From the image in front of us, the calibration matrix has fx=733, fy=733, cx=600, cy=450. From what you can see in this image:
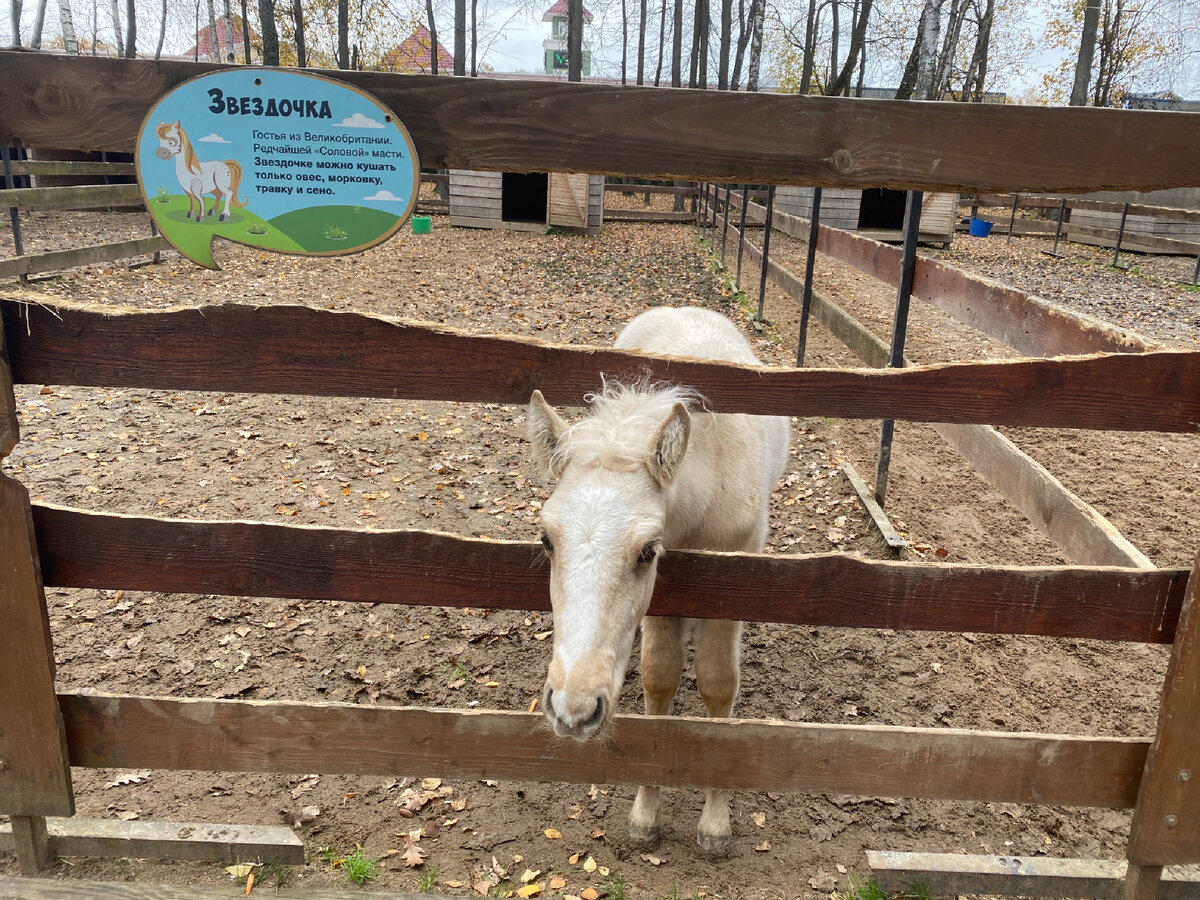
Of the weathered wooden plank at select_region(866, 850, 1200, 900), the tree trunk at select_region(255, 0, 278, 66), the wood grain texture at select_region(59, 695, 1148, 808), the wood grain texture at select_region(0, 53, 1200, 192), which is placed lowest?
the weathered wooden plank at select_region(866, 850, 1200, 900)

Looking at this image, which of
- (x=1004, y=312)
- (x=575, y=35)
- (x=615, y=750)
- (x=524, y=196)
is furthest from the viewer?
(x=524, y=196)

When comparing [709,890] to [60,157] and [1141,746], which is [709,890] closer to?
[1141,746]

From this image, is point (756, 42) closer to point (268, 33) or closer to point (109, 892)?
point (268, 33)

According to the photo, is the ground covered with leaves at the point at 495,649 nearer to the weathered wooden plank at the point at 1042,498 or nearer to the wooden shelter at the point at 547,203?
the weathered wooden plank at the point at 1042,498

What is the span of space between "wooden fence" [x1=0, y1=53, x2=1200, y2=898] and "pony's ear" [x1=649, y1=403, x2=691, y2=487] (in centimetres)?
16

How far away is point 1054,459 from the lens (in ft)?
20.6

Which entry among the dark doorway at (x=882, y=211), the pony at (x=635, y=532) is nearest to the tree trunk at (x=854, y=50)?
the dark doorway at (x=882, y=211)

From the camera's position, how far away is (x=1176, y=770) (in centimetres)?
222

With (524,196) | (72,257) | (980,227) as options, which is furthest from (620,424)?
(524,196)

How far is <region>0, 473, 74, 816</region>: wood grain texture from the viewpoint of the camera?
210 centimetres

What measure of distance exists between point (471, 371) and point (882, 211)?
70.6ft

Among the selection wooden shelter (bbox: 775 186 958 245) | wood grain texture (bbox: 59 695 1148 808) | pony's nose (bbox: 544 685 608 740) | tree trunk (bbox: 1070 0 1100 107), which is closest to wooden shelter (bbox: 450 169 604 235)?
wooden shelter (bbox: 775 186 958 245)

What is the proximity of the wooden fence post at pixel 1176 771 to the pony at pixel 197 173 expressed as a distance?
2.84 m

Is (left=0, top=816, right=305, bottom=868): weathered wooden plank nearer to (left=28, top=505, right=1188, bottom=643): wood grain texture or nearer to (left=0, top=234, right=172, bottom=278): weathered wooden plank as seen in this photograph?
(left=28, top=505, right=1188, bottom=643): wood grain texture
